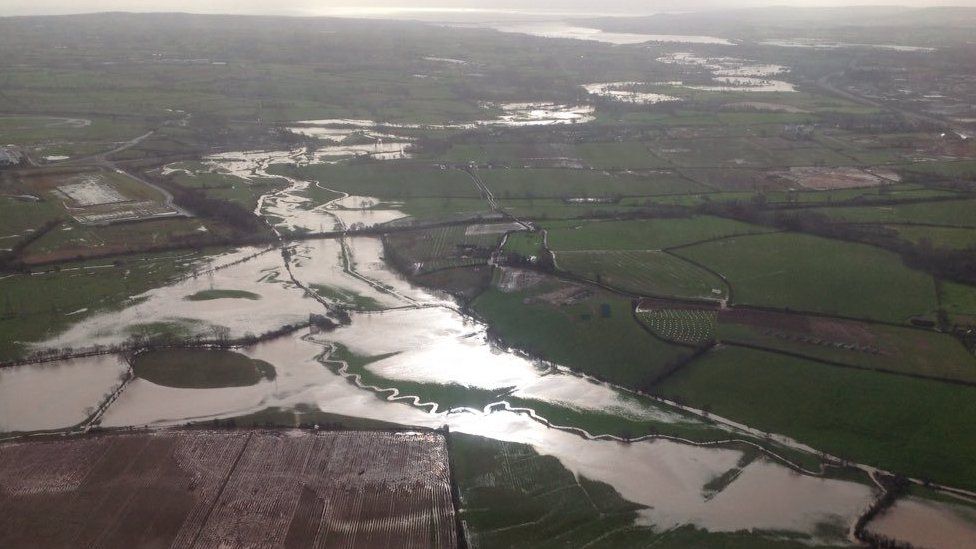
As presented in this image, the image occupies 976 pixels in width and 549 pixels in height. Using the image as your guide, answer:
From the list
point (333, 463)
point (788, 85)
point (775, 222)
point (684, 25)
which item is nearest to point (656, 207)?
point (775, 222)

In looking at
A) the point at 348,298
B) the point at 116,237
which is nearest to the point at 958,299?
the point at 348,298

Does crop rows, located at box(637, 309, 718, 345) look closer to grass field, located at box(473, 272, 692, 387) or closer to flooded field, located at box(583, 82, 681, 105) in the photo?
grass field, located at box(473, 272, 692, 387)

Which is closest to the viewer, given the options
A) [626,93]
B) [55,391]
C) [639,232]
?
[55,391]

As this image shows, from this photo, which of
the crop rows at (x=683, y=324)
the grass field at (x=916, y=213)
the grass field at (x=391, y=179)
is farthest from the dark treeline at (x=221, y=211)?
the grass field at (x=916, y=213)

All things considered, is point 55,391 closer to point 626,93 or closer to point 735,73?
point 626,93

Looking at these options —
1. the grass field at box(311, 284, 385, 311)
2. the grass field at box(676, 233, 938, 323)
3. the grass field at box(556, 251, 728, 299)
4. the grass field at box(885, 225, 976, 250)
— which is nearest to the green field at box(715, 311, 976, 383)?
the grass field at box(676, 233, 938, 323)
